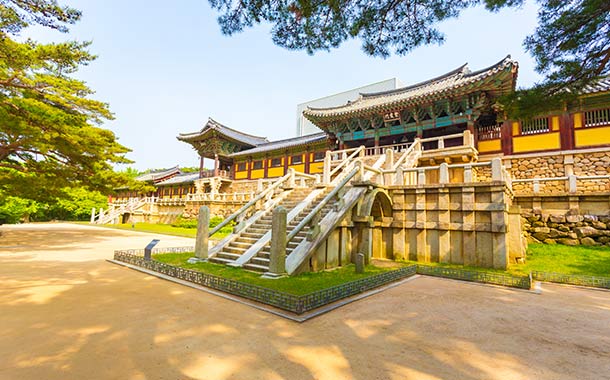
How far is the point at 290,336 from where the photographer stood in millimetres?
3613

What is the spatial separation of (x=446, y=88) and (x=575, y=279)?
11059 mm

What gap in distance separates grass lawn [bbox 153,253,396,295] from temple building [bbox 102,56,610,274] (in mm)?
368

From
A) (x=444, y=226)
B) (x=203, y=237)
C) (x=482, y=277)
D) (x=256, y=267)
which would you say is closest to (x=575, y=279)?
(x=482, y=277)

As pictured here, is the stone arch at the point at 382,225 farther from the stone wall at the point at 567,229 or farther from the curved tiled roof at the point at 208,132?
the curved tiled roof at the point at 208,132

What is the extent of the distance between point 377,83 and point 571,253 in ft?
152

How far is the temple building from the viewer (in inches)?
326

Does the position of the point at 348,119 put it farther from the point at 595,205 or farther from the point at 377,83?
the point at 377,83

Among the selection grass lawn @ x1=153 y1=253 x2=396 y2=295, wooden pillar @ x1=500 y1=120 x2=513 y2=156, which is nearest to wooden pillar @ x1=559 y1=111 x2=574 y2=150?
wooden pillar @ x1=500 y1=120 x2=513 y2=156

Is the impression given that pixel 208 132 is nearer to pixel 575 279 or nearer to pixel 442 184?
pixel 442 184

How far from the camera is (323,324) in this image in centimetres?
405

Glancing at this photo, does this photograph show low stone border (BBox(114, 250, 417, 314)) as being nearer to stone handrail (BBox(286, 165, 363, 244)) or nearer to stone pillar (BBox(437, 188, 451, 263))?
stone handrail (BBox(286, 165, 363, 244))

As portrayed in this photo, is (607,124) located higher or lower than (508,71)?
lower

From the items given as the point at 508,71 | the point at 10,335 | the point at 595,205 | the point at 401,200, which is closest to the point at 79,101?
the point at 10,335

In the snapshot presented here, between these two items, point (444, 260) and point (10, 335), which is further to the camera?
point (444, 260)
